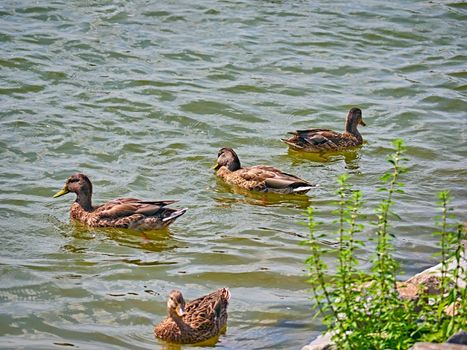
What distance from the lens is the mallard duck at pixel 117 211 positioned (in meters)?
11.4

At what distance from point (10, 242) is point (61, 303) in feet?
5.84

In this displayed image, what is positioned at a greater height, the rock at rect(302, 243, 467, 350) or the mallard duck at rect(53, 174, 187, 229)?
the rock at rect(302, 243, 467, 350)

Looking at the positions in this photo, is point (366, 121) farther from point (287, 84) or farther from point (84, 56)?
point (84, 56)

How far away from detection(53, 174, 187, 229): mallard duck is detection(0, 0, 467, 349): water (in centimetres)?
14

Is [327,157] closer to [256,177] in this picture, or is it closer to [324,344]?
[256,177]

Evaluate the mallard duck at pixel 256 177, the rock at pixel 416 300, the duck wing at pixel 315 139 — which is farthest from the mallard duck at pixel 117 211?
the rock at pixel 416 300

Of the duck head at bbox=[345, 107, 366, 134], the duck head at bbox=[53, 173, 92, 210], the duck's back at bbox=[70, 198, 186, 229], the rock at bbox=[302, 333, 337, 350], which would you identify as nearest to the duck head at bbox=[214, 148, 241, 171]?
the duck's back at bbox=[70, 198, 186, 229]

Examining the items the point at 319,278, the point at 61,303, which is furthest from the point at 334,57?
the point at 319,278

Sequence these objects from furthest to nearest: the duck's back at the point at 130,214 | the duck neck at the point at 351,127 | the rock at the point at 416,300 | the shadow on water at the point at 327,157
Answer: the duck neck at the point at 351,127
the shadow on water at the point at 327,157
the duck's back at the point at 130,214
the rock at the point at 416,300

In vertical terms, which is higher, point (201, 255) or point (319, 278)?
point (319, 278)

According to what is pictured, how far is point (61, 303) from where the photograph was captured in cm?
922

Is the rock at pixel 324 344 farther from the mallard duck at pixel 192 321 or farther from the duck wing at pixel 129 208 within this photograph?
the duck wing at pixel 129 208

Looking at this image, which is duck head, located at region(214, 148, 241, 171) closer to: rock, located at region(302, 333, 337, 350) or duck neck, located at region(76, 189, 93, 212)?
duck neck, located at region(76, 189, 93, 212)

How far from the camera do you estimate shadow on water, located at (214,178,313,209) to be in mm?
12516
